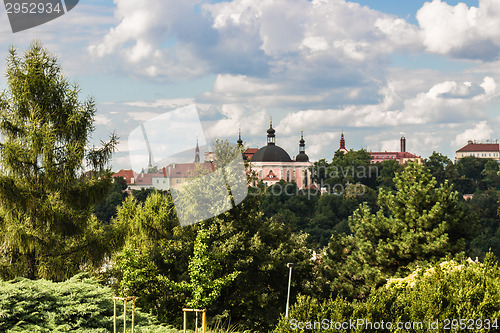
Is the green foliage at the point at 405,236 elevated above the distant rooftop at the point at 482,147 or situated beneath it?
situated beneath

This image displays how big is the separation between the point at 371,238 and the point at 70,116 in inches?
475

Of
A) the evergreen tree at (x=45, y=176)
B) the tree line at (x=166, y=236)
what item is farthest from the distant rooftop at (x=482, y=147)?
the evergreen tree at (x=45, y=176)

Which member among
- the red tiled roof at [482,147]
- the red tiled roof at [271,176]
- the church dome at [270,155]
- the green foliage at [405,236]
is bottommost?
the green foliage at [405,236]

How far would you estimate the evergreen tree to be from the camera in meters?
13.8

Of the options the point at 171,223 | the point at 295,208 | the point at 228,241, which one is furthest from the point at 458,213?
the point at 295,208

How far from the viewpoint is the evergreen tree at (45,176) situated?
1378 cm

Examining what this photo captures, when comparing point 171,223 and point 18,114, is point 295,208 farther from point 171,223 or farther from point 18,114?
point 18,114

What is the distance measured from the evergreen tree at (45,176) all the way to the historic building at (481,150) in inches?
5946

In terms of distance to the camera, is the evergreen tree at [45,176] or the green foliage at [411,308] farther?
the evergreen tree at [45,176]

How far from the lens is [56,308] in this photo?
9.43 m

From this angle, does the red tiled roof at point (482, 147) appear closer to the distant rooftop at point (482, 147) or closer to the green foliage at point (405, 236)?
the distant rooftop at point (482, 147)

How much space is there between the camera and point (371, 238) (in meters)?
21.0

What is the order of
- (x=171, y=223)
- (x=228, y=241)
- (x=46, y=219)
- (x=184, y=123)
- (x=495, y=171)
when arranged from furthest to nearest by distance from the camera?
1. (x=495, y=171)
2. (x=171, y=223)
3. (x=228, y=241)
4. (x=46, y=219)
5. (x=184, y=123)

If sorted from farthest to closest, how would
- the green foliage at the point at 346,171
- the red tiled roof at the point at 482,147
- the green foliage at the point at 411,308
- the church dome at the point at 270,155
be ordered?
the red tiled roof at the point at 482,147, the church dome at the point at 270,155, the green foliage at the point at 346,171, the green foliage at the point at 411,308
